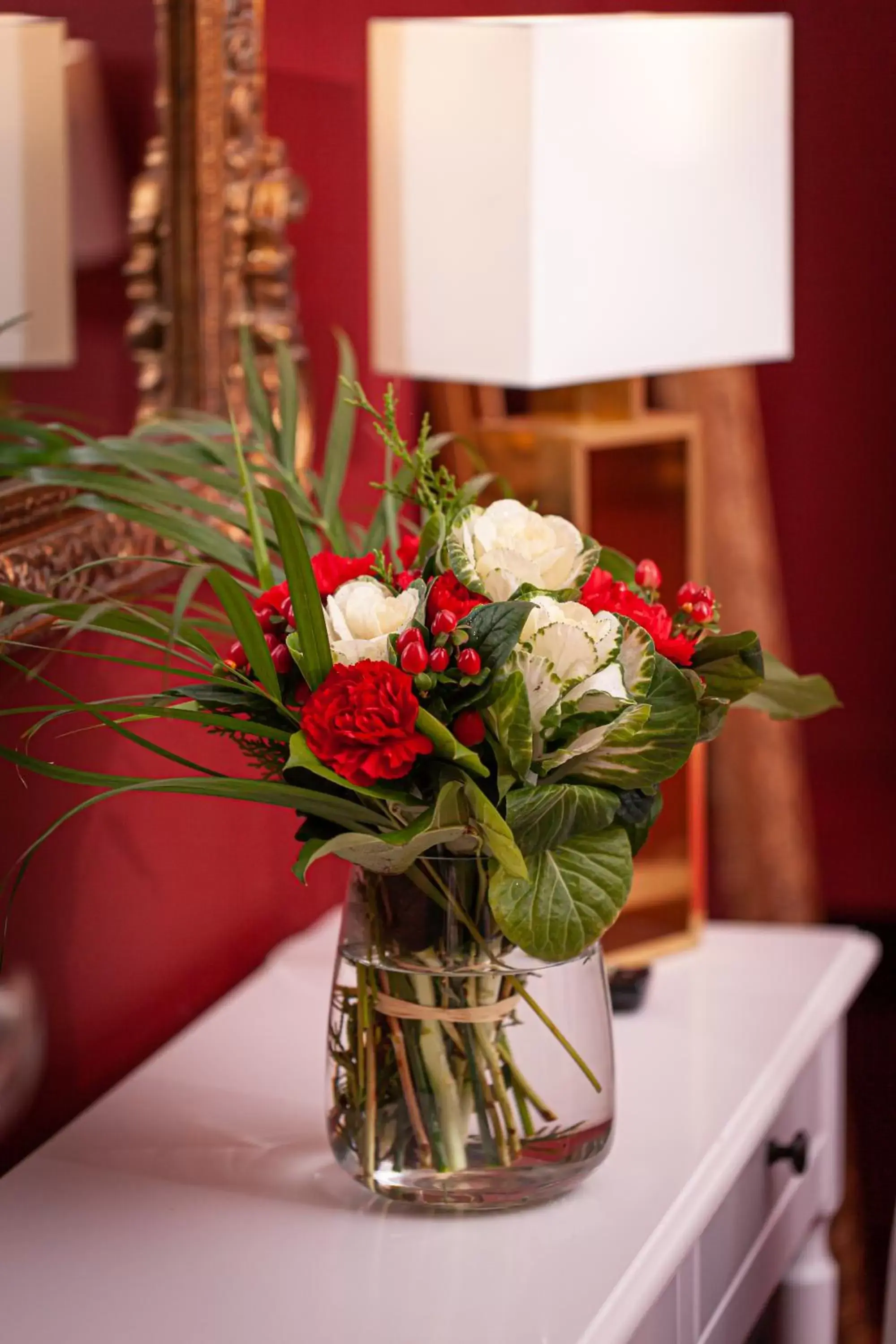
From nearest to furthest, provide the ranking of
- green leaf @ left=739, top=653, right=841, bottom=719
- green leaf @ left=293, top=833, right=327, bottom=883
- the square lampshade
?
green leaf @ left=293, top=833, right=327, bottom=883
green leaf @ left=739, top=653, right=841, bottom=719
the square lampshade

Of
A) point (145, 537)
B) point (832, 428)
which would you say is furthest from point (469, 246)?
point (832, 428)

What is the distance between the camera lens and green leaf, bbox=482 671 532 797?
35.0 inches

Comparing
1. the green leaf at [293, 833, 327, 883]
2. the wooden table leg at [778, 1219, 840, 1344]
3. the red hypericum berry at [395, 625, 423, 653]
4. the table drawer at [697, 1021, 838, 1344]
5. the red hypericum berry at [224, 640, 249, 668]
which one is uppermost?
the red hypericum berry at [395, 625, 423, 653]

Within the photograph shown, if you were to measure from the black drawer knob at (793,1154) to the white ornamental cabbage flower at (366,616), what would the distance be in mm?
583

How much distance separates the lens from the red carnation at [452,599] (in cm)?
91

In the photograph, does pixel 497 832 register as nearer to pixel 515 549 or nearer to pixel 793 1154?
pixel 515 549

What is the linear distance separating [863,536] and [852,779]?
1.33 feet

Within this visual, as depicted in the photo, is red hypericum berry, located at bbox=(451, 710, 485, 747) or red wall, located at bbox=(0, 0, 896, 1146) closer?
red hypericum berry, located at bbox=(451, 710, 485, 747)

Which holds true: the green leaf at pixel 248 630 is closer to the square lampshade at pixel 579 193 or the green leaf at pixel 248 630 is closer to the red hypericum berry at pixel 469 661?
the red hypericum berry at pixel 469 661

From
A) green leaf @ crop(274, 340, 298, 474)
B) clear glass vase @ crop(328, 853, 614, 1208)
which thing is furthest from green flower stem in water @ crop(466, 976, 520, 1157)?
green leaf @ crop(274, 340, 298, 474)

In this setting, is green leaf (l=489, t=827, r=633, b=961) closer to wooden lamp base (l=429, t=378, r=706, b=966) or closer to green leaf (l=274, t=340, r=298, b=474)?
green leaf (l=274, t=340, r=298, b=474)

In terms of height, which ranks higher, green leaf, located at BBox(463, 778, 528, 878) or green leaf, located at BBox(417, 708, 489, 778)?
green leaf, located at BBox(417, 708, 489, 778)

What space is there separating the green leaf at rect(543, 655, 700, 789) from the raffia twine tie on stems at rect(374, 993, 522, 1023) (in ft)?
0.49

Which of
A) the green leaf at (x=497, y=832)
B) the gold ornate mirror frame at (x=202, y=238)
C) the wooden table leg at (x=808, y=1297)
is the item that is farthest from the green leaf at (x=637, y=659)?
the wooden table leg at (x=808, y=1297)
